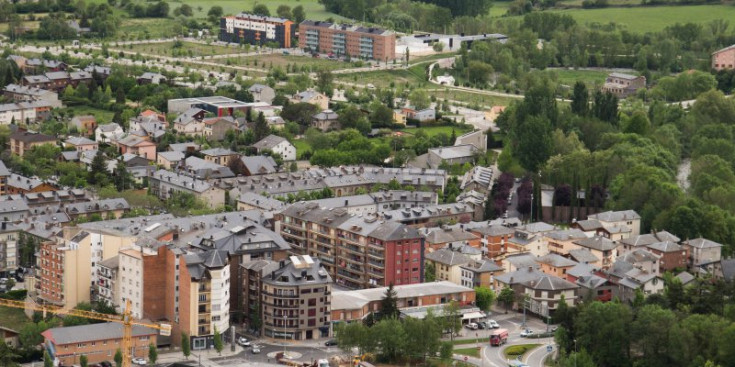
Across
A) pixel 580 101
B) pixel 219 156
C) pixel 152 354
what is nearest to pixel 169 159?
pixel 219 156

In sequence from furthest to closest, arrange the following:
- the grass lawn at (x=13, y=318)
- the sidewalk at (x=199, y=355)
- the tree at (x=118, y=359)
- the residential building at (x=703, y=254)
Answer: the residential building at (x=703, y=254) → the grass lawn at (x=13, y=318) → the sidewalk at (x=199, y=355) → the tree at (x=118, y=359)

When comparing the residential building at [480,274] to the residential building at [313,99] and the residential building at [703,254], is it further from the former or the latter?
the residential building at [313,99]

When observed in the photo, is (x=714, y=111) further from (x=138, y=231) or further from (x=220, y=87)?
(x=138, y=231)

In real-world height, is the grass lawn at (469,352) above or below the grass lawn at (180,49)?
below

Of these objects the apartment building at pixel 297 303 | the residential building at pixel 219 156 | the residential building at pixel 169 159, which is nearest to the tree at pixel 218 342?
the apartment building at pixel 297 303

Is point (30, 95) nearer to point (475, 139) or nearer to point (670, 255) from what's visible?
point (475, 139)

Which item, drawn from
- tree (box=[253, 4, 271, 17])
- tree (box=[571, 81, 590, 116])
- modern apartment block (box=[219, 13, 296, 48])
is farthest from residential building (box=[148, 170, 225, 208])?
tree (box=[253, 4, 271, 17])

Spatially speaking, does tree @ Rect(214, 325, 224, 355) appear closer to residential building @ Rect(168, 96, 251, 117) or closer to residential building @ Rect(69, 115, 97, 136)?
residential building @ Rect(69, 115, 97, 136)
